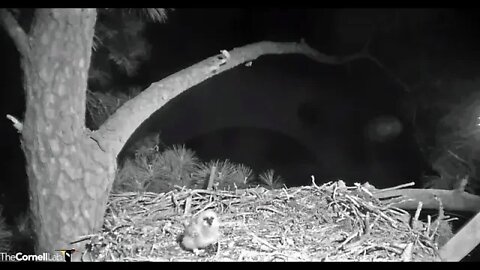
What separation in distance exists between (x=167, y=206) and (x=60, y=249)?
47 cm

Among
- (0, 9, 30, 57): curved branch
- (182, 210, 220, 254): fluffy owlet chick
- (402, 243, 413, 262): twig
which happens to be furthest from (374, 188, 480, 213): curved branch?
(0, 9, 30, 57): curved branch

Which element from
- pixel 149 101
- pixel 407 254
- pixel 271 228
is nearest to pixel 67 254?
pixel 149 101

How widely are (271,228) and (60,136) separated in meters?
0.89

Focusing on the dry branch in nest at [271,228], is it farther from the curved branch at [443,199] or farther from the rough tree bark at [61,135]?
the curved branch at [443,199]

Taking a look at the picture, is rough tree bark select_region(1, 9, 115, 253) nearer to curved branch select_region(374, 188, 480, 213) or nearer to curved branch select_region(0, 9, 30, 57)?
curved branch select_region(0, 9, 30, 57)

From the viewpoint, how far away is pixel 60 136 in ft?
5.23

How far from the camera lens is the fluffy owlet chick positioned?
61.4 inches

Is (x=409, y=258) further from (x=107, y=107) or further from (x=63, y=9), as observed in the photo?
(x=107, y=107)

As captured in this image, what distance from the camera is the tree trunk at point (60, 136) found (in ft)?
5.00

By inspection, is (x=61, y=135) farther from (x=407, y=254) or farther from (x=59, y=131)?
(x=407, y=254)

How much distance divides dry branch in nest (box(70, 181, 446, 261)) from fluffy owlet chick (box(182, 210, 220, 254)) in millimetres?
37
